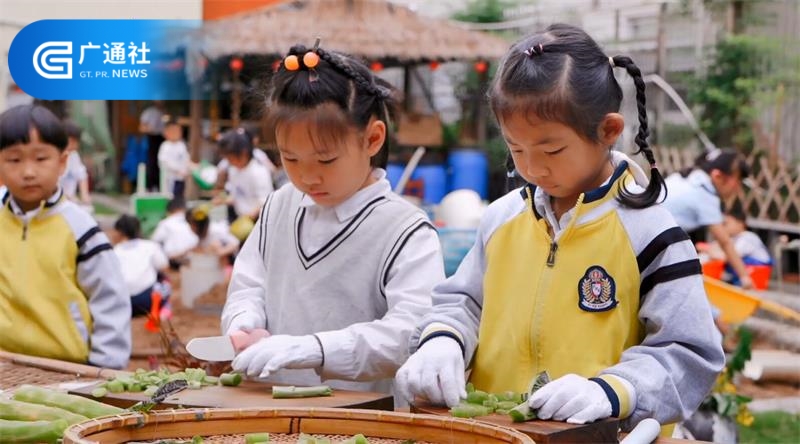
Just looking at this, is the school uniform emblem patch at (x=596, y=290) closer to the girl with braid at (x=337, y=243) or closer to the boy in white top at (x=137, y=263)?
the girl with braid at (x=337, y=243)

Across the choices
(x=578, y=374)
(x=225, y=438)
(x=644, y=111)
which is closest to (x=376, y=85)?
(x=644, y=111)

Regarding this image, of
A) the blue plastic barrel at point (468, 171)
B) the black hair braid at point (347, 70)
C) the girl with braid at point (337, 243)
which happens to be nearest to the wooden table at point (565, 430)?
the girl with braid at point (337, 243)

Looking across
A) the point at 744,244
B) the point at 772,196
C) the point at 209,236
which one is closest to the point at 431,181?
the point at 772,196

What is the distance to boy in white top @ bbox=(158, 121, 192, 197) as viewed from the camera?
1045cm

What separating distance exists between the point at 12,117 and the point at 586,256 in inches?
68.6

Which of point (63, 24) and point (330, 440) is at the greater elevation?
point (63, 24)

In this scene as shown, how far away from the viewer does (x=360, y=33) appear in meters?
11.2

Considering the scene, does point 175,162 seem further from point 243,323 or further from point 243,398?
point 243,398

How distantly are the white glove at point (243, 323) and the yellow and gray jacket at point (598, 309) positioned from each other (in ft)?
1.41

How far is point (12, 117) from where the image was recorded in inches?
123

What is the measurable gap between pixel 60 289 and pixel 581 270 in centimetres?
161

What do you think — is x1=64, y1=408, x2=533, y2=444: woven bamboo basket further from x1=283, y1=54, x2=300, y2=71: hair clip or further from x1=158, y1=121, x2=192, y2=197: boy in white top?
x1=158, y1=121, x2=192, y2=197: boy in white top

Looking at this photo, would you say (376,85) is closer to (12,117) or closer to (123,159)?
(12,117)

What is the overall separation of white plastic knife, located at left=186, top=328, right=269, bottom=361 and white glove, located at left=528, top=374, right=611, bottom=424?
673 mm
